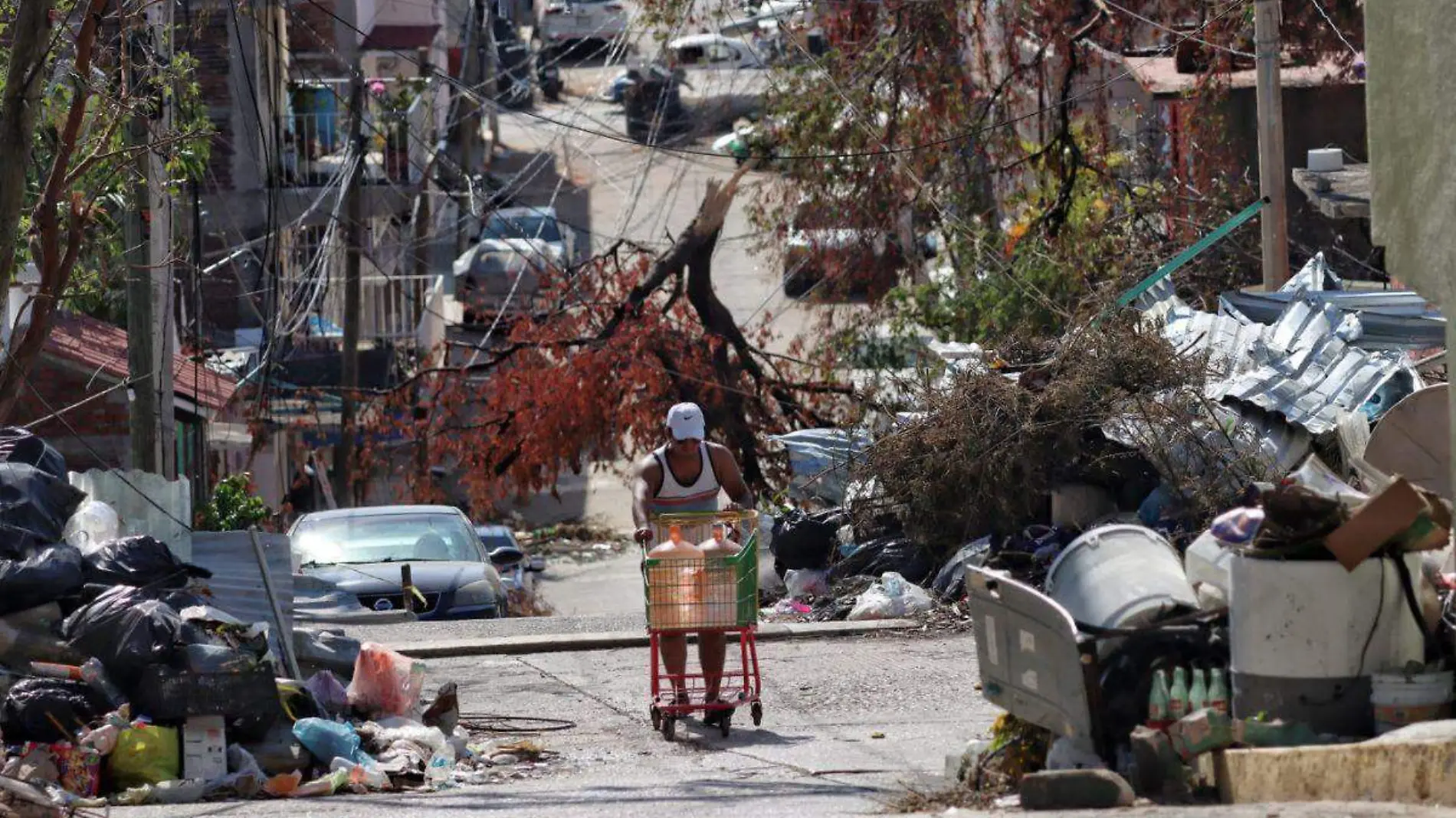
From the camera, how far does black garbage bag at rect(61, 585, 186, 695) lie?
8703mm

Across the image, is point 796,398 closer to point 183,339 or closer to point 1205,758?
point 183,339

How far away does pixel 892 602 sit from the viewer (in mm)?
13320

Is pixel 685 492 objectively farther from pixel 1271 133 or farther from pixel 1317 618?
pixel 1271 133

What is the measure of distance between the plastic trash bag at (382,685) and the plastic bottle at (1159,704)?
13.8ft

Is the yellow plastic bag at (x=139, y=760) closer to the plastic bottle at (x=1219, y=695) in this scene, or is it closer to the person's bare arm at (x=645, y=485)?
the person's bare arm at (x=645, y=485)

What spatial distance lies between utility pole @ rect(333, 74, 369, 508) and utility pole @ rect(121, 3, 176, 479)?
26.4ft

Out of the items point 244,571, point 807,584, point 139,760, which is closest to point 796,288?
point 807,584

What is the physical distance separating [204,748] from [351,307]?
1895cm

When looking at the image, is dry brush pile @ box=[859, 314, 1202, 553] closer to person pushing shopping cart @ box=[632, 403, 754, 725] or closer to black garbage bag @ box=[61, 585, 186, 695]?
person pushing shopping cart @ box=[632, 403, 754, 725]

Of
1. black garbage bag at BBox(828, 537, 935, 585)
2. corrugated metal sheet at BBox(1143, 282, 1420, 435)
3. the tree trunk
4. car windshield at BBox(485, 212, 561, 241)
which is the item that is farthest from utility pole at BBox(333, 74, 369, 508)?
the tree trunk

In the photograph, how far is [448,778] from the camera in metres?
8.81

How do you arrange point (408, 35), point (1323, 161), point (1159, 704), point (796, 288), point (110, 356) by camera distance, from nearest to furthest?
point (1159, 704), point (1323, 161), point (110, 356), point (408, 35), point (796, 288)

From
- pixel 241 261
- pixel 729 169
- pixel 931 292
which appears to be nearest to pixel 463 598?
pixel 931 292

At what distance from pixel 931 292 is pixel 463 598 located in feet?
29.8
